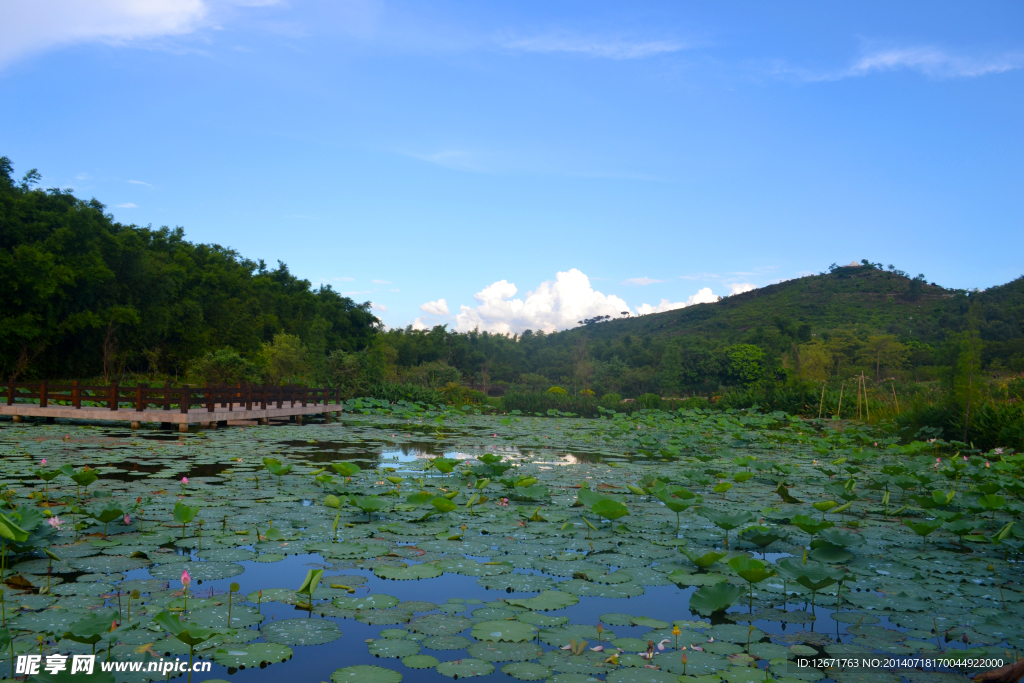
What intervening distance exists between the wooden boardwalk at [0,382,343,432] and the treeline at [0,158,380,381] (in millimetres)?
5604

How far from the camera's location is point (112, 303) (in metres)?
21.9

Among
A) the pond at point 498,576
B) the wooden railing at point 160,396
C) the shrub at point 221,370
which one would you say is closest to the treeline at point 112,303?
the shrub at point 221,370

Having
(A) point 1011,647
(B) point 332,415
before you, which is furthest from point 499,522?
(B) point 332,415

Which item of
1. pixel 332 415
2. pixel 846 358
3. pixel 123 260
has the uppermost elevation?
pixel 123 260

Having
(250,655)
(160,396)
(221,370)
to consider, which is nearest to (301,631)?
(250,655)

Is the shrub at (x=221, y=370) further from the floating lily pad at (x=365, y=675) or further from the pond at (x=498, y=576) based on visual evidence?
the floating lily pad at (x=365, y=675)

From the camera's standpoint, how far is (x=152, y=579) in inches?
124

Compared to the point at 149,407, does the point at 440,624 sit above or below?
below

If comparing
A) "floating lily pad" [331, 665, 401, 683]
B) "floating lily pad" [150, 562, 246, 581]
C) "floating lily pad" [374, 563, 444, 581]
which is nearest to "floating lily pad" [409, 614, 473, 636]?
"floating lily pad" [331, 665, 401, 683]

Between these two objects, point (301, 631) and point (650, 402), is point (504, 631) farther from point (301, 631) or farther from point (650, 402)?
point (650, 402)

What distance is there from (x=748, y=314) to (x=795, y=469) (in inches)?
1835

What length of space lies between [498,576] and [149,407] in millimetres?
12302

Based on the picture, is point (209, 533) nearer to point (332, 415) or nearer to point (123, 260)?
point (332, 415)

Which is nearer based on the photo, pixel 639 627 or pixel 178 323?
pixel 639 627
